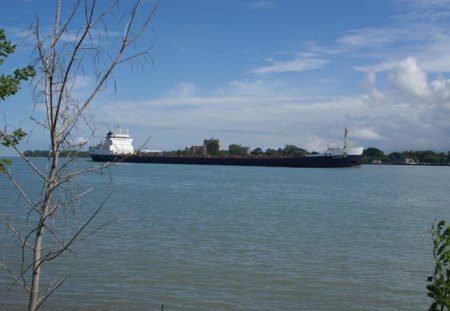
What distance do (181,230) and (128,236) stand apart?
2205mm

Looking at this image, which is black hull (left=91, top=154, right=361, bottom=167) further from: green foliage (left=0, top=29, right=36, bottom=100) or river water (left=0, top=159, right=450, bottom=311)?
green foliage (left=0, top=29, right=36, bottom=100)

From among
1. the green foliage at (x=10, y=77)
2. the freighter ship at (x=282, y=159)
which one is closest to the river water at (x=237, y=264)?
the green foliage at (x=10, y=77)

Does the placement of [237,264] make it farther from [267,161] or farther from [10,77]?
[267,161]

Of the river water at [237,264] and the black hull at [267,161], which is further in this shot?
the black hull at [267,161]

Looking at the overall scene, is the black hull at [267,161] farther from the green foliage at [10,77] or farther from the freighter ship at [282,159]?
the green foliage at [10,77]

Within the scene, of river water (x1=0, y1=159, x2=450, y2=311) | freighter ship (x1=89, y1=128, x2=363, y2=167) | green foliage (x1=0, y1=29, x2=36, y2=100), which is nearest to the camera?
green foliage (x1=0, y1=29, x2=36, y2=100)

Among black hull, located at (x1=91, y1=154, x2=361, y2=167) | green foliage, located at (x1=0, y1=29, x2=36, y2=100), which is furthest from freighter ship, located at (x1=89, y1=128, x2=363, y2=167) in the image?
green foliage, located at (x1=0, y1=29, x2=36, y2=100)

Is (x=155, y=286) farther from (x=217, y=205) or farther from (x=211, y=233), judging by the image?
(x=217, y=205)

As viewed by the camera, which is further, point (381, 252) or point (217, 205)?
point (217, 205)

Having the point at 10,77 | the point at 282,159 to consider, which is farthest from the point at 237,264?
the point at 282,159

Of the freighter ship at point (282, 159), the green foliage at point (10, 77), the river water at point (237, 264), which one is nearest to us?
the green foliage at point (10, 77)

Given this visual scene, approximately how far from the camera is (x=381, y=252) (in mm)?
13969

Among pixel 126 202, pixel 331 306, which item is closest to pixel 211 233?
pixel 331 306

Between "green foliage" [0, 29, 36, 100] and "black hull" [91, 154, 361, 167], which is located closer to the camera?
"green foliage" [0, 29, 36, 100]
